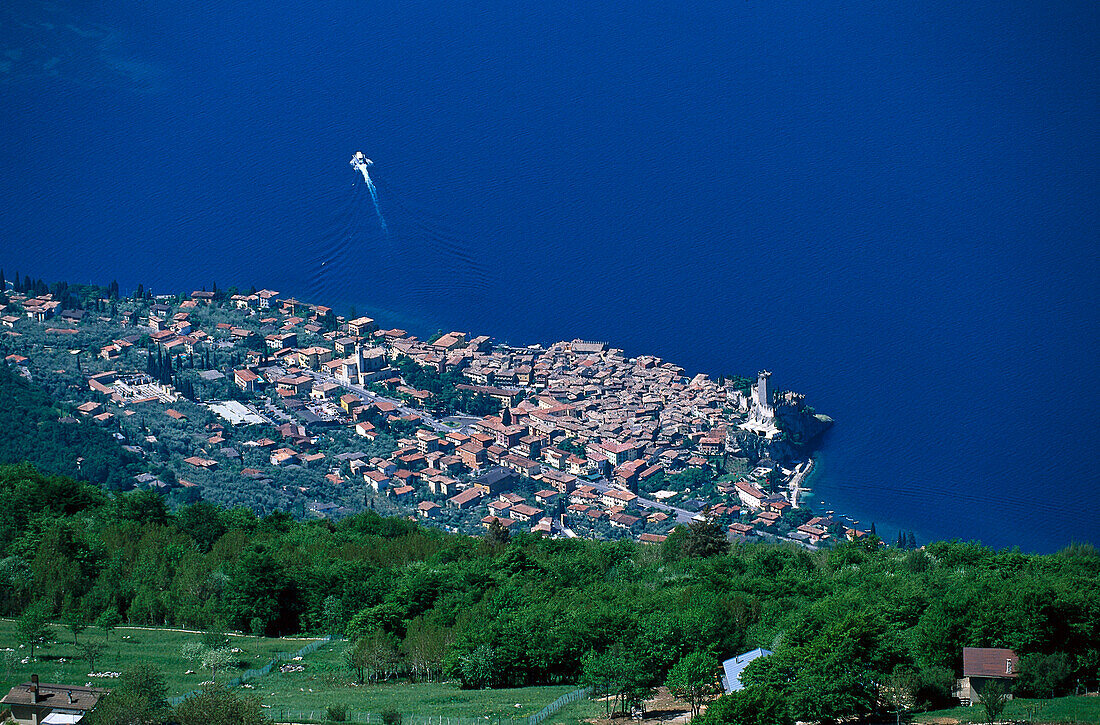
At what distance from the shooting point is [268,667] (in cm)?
1925

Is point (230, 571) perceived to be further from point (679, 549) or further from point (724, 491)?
point (724, 491)

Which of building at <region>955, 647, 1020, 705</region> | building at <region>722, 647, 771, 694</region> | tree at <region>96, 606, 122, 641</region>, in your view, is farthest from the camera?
tree at <region>96, 606, 122, 641</region>

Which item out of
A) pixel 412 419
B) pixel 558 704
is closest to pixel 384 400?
pixel 412 419

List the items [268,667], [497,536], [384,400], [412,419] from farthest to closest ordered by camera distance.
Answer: [384,400] → [412,419] → [497,536] → [268,667]

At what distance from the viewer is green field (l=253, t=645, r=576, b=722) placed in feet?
55.1

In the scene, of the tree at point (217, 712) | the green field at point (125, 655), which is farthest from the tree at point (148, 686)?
the green field at point (125, 655)

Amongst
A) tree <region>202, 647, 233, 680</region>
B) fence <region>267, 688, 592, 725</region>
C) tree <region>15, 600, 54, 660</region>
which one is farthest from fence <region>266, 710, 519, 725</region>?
tree <region>15, 600, 54, 660</region>

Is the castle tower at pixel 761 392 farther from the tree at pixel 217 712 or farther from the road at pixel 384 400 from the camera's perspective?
the tree at pixel 217 712

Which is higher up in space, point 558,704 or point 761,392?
point 761,392

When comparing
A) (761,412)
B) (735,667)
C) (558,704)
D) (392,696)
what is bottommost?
(558,704)

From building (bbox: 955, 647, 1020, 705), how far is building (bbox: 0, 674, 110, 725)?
35.3 feet

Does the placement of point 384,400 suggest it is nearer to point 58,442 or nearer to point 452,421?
point 452,421

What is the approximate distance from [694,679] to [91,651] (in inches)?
328

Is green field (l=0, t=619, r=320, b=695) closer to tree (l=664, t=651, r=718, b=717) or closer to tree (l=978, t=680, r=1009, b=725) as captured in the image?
tree (l=664, t=651, r=718, b=717)
